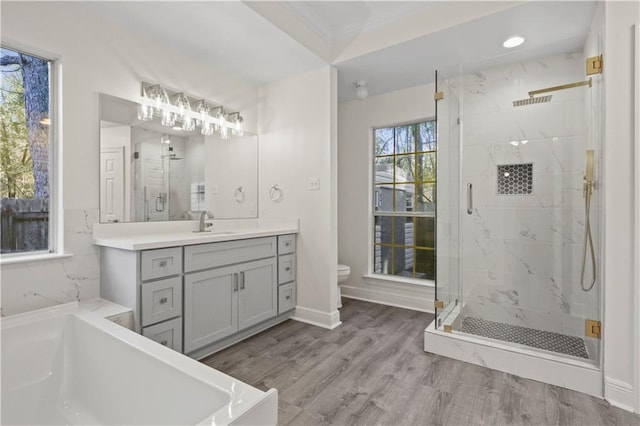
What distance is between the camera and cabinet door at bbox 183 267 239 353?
2143 millimetres

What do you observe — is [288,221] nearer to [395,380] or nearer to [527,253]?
[395,380]

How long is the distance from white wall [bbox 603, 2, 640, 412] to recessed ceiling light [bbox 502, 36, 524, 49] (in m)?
0.67

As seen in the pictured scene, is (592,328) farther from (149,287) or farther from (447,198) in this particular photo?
(149,287)

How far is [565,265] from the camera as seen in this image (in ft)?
8.25

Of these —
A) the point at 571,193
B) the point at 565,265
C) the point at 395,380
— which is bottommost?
the point at 395,380

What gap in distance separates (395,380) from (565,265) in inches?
65.4

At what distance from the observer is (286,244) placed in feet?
9.84

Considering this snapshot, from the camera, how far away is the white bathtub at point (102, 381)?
3.37 ft

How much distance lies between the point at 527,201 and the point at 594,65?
1105 mm

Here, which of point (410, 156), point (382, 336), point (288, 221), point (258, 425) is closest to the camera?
point (258, 425)

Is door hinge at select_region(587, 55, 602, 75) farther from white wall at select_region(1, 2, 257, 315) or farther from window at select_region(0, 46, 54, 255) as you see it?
window at select_region(0, 46, 54, 255)

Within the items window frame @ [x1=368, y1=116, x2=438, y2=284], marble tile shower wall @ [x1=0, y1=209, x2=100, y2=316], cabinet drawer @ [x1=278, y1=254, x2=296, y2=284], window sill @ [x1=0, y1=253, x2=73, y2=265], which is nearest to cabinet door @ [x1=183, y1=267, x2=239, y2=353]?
cabinet drawer @ [x1=278, y1=254, x2=296, y2=284]

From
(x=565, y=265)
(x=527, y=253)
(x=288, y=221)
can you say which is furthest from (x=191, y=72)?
(x=565, y=265)

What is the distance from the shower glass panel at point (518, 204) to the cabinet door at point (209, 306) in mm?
1598
